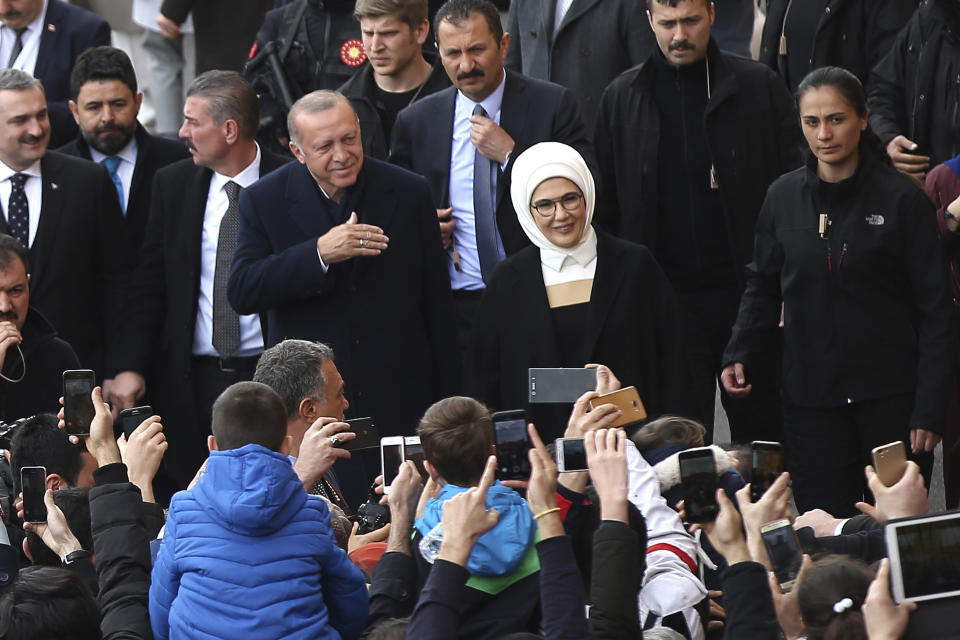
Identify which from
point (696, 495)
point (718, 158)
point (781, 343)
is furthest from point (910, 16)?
point (696, 495)

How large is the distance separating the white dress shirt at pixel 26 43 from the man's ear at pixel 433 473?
5.35m

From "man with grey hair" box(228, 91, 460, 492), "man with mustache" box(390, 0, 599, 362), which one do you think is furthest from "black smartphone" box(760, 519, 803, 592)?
"man with mustache" box(390, 0, 599, 362)

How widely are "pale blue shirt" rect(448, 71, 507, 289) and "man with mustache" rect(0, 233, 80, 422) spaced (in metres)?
1.74

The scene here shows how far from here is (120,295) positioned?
25.1 ft

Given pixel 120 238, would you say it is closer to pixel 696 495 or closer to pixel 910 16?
pixel 910 16

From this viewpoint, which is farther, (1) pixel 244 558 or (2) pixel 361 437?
(2) pixel 361 437

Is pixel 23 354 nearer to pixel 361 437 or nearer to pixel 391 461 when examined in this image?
pixel 361 437

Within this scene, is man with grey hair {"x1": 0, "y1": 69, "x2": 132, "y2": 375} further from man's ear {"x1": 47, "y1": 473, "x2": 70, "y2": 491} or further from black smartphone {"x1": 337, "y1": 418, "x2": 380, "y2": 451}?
black smartphone {"x1": 337, "y1": 418, "x2": 380, "y2": 451}

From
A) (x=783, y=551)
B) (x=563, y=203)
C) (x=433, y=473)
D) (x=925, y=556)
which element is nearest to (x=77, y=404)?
(x=433, y=473)

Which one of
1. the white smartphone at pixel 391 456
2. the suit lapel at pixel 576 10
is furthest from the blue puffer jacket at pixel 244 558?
the suit lapel at pixel 576 10

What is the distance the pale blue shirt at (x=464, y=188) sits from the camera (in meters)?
7.31

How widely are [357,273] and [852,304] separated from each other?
197 centimetres

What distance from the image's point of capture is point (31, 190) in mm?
7633

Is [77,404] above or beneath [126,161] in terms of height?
beneath
